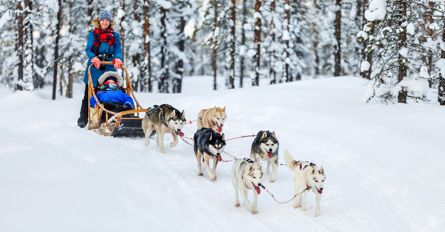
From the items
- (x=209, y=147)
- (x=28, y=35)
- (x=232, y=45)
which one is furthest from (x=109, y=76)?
(x=232, y=45)

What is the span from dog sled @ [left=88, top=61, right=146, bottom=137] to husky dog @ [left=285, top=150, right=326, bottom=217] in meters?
4.64

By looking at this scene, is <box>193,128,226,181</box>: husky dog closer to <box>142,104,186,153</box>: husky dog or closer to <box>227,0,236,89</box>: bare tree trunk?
<box>142,104,186,153</box>: husky dog

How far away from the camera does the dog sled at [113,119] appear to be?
10453mm

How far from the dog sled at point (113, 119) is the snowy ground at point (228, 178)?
0.28 m

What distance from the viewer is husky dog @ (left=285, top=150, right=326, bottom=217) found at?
626 centimetres

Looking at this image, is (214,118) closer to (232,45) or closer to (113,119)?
(113,119)

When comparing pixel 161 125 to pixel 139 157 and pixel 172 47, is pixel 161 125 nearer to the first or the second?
pixel 139 157

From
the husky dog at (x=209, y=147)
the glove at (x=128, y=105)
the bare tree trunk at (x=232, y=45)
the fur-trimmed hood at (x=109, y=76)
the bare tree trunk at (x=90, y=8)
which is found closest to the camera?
the husky dog at (x=209, y=147)

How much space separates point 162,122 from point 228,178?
7.33 ft

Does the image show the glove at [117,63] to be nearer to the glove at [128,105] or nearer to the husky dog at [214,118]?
the glove at [128,105]

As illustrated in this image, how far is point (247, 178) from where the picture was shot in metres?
6.39

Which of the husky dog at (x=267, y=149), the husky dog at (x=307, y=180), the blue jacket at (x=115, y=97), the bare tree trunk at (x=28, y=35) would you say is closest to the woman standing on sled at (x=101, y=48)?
the blue jacket at (x=115, y=97)

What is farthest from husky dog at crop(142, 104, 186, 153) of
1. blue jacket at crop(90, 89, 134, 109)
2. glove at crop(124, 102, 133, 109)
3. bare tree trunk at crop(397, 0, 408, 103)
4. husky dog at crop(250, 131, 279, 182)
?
bare tree trunk at crop(397, 0, 408, 103)

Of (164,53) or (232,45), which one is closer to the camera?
(232,45)
